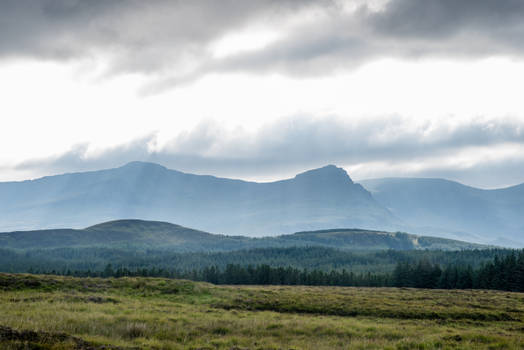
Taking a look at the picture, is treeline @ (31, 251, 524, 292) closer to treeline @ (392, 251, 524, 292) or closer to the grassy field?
treeline @ (392, 251, 524, 292)

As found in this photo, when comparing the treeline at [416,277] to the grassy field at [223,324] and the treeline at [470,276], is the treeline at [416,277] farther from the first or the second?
the grassy field at [223,324]

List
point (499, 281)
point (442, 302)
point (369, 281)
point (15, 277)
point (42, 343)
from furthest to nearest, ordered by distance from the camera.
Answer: point (369, 281) < point (499, 281) < point (442, 302) < point (15, 277) < point (42, 343)

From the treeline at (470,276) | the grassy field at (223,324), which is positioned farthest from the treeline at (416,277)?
the grassy field at (223,324)

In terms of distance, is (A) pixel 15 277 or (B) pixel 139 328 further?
(A) pixel 15 277

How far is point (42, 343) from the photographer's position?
700 inches

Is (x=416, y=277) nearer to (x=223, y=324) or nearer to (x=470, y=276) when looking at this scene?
(x=470, y=276)

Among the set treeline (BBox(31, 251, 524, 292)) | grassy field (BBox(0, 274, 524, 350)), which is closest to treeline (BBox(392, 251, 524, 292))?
treeline (BBox(31, 251, 524, 292))

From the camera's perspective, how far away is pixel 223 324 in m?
29.5

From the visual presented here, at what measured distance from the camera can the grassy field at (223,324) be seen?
73.6 ft

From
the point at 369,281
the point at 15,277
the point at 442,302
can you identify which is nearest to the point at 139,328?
the point at 15,277

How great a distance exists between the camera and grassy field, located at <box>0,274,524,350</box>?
883 inches

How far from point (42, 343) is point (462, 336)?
24758mm

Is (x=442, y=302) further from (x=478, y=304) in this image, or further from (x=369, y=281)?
(x=369, y=281)

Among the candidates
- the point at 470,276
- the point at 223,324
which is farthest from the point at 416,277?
the point at 223,324
